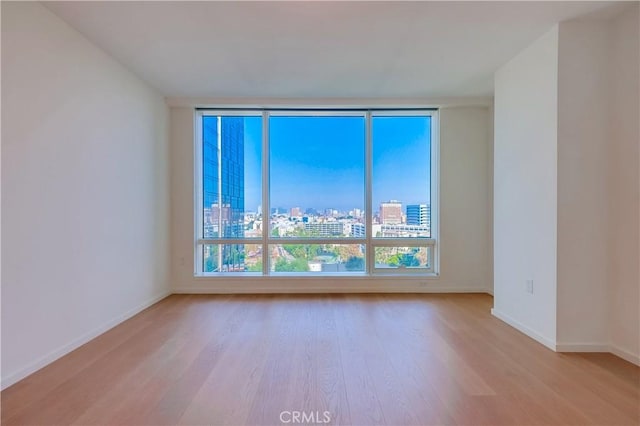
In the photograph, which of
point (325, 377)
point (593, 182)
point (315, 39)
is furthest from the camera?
point (315, 39)

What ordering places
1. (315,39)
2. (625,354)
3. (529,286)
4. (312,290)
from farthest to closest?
(312,290)
(529,286)
(315,39)
(625,354)

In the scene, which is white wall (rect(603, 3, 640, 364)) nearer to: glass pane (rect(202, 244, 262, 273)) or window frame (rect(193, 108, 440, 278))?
window frame (rect(193, 108, 440, 278))

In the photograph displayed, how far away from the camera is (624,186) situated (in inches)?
94.9

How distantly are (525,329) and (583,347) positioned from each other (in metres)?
0.45

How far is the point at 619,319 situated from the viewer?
2.45 metres

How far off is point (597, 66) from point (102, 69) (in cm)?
441

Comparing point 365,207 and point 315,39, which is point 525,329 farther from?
point 315,39

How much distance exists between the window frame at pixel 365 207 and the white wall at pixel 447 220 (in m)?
0.10

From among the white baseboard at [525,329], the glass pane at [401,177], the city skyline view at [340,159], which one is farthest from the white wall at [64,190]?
the white baseboard at [525,329]

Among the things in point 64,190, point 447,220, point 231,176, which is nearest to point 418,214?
point 447,220

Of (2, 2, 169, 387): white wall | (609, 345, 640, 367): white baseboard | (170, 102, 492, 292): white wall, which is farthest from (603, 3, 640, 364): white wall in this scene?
(2, 2, 169, 387): white wall

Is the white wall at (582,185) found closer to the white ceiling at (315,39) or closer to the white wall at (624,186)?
the white wall at (624,186)

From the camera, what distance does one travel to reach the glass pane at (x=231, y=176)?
180 inches

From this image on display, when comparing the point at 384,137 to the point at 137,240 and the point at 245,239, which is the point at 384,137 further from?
the point at 137,240
